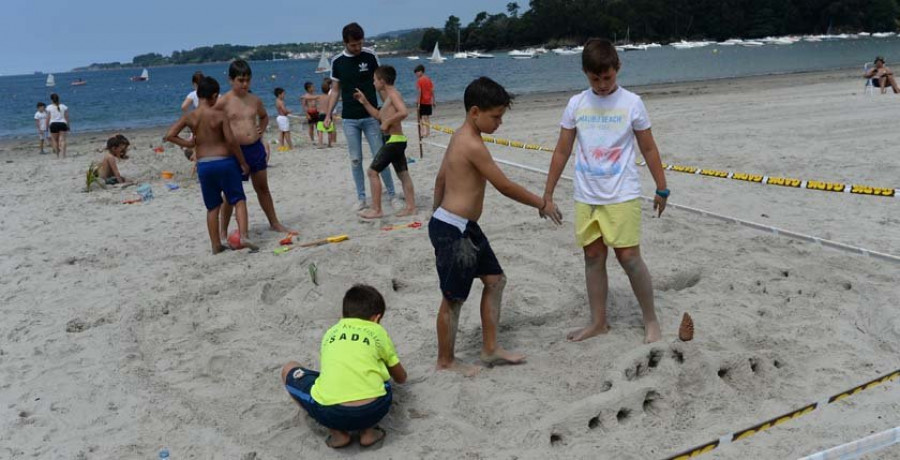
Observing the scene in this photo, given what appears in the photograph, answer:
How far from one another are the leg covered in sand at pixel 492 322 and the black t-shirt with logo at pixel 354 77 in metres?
4.13

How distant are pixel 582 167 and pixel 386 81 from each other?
3.83 metres

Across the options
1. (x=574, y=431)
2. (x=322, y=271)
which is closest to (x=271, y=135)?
(x=322, y=271)

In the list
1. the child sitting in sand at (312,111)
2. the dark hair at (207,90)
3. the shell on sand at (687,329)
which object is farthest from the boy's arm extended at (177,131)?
the child sitting in sand at (312,111)

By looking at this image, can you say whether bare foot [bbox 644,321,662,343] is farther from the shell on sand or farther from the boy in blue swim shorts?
the boy in blue swim shorts

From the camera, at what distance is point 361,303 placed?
13.1 feet

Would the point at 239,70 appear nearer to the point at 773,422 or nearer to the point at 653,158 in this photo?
the point at 653,158

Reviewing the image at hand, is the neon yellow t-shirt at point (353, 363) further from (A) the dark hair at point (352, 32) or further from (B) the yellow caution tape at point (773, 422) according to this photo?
(A) the dark hair at point (352, 32)

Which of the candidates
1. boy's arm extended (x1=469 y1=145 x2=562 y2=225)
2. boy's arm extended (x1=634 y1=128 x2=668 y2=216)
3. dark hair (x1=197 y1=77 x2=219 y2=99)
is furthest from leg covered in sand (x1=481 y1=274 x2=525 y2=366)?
dark hair (x1=197 y1=77 x2=219 y2=99)

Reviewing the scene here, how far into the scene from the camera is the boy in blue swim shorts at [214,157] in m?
7.07

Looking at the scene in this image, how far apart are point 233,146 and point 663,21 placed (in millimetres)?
134579

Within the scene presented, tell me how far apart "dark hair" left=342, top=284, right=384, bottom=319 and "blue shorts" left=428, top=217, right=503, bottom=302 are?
1.50ft

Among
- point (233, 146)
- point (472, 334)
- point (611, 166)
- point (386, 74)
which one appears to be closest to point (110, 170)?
point (233, 146)

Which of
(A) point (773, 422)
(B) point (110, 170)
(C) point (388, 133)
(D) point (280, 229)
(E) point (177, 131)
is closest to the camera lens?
(A) point (773, 422)

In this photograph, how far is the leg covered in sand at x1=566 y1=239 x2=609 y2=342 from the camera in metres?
4.78
